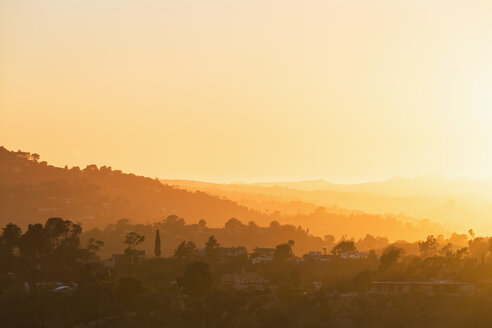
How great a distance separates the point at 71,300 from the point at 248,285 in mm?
21283

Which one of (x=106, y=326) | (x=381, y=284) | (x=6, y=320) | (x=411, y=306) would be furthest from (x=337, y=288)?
(x=6, y=320)

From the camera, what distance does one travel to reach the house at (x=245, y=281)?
9531 cm

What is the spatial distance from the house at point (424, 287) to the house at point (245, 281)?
13057 mm

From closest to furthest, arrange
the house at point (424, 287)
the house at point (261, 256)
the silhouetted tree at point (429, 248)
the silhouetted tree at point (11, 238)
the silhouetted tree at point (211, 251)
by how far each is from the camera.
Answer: the house at point (424, 287)
the silhouetted tree at point (11, 238)
the silhouetted tree at point (211, 251)
the silhouetted tree at point (429, 248)
the house at point (261, 256)

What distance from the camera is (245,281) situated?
324 feet

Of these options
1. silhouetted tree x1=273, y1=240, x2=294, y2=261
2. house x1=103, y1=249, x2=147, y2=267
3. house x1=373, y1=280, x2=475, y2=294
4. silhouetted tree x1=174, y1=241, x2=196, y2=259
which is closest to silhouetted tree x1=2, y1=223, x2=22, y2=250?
house x1=103, y1=249, x2=147, y2=267

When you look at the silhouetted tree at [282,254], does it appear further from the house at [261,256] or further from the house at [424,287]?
the house at [424,287]

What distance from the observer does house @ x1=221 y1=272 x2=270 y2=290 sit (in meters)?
95.3

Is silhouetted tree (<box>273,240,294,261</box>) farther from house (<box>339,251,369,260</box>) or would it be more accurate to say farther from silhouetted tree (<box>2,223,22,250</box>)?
silhouetted tree (<box>2,223,22,250</box>)

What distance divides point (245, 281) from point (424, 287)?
67.6 ft

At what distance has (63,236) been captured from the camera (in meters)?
101

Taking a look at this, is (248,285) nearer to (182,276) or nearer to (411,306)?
(182,276)

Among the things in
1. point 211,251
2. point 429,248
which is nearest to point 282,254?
point 211,251

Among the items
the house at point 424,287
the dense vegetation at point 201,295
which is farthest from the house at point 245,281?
the house at point 424,287
